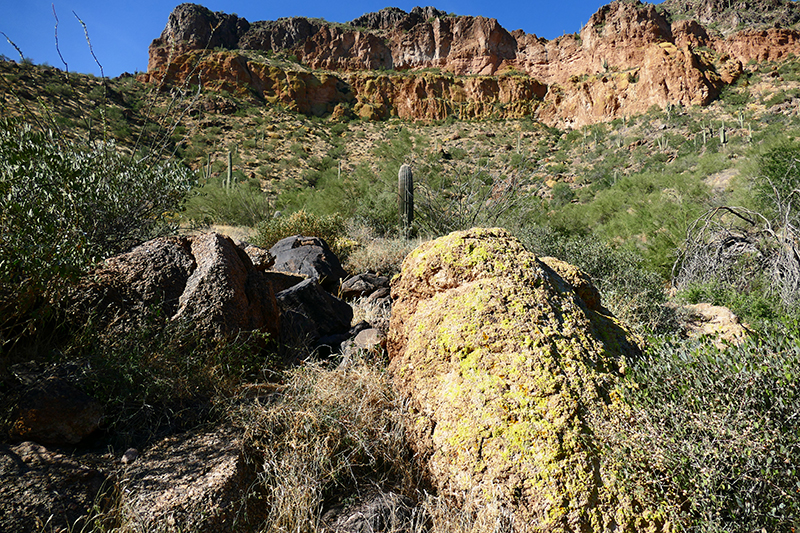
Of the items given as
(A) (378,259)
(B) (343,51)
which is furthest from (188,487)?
(B) (343,51)

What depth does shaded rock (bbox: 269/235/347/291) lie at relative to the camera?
5125 millimetres

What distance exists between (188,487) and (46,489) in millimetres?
501

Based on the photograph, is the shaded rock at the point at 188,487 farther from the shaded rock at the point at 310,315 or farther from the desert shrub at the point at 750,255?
the desert shrub at the point at 750,255

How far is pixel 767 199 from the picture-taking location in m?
6.39

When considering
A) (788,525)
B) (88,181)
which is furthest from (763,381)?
(88,181)

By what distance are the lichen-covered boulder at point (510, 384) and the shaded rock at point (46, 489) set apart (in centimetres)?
134

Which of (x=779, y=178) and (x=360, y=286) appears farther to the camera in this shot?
(x=779, y=178)

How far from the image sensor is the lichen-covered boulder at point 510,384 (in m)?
1.50

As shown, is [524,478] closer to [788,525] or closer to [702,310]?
[788,525]

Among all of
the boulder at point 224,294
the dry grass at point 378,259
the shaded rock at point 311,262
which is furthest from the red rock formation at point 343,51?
the boulder at point 224,294

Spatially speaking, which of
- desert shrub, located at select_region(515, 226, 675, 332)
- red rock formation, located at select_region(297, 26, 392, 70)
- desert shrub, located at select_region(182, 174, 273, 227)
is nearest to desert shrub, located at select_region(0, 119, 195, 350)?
desert shrub, located at select_region(515, 226, 675, 332)

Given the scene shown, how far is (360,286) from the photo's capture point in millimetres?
5125

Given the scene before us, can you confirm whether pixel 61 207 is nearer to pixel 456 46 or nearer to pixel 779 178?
pixel 779 178

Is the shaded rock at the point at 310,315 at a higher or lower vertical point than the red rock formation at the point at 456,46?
lower
